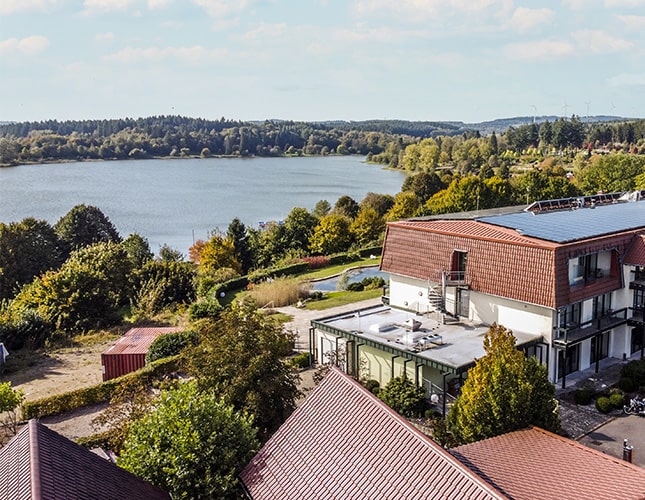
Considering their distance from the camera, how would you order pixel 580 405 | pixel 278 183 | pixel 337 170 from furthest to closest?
pixel 337 170, pixel 278 183, pixel 580 405

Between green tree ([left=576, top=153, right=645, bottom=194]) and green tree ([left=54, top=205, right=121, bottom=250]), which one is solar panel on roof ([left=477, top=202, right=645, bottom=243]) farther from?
green tree ([left=54, top=205, right=121, bottom=250])

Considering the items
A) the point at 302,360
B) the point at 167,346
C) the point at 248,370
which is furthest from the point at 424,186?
the point at 248,370

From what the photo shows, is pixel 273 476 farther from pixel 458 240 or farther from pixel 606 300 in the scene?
pixel 606 300

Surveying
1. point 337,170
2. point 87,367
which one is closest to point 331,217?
point 87,367

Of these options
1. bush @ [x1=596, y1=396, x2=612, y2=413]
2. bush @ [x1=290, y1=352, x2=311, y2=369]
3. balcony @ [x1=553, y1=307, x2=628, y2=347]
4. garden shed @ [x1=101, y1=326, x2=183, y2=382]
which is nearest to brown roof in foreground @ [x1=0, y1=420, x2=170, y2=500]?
bush @ [x1=290, y1=352, x2=311, y2=369]

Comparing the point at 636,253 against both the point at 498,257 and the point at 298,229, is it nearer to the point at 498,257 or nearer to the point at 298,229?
the point at 498,257
